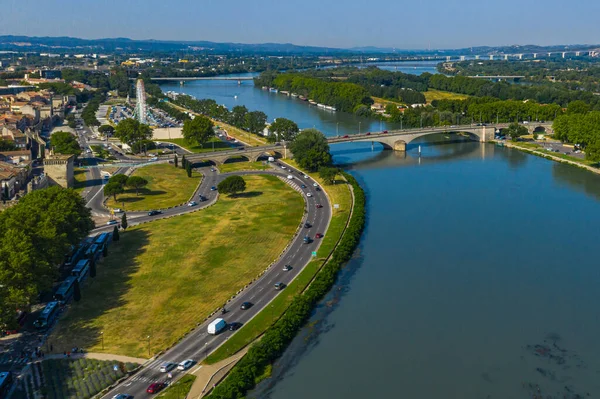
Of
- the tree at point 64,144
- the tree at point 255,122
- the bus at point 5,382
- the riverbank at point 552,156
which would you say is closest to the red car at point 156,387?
the bus at point 5,382

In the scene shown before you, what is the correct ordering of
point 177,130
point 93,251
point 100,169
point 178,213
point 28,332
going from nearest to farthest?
point 28,332
point 93,251
point 178,213
point 100,169
point 177,130

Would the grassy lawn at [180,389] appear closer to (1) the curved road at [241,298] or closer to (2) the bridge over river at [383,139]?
(1) the curved road at [241,298]

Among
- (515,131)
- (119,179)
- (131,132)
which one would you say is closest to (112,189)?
(119,179)

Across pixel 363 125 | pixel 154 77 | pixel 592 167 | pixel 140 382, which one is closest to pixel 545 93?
pixel 363 125

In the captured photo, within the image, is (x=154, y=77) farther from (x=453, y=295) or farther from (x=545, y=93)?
(x=453, y=295)

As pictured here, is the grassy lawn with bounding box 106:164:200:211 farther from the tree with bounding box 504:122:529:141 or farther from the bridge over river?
the tree with bounding box 504:122:529:141

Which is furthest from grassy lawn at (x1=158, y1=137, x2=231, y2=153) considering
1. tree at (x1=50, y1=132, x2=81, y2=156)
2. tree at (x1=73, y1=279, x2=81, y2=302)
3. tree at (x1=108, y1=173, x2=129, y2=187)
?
tree at (x1=73, y1=279, x2=81, y2=302)
